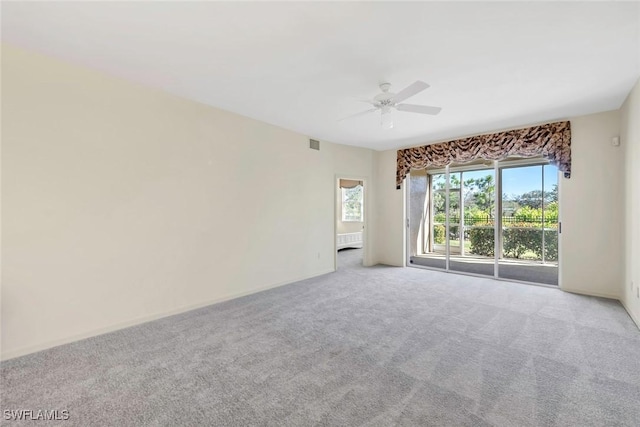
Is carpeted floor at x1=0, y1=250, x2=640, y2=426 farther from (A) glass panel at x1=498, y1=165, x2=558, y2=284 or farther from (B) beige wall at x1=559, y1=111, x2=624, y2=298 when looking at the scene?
(A) glass panel at x1=498, y1=165, x2=558, y2=284

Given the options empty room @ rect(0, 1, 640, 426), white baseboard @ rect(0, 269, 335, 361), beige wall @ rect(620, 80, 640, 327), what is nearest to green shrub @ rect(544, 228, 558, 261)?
empty room @ rect(0, 1, 640, 426)

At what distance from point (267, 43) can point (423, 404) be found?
3.01 metres

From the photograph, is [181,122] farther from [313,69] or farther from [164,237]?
[313,69]

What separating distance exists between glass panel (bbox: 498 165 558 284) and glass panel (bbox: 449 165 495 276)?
27cm

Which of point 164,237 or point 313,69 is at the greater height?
point 313,69

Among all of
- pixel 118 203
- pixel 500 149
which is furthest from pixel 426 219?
pixel 118 203

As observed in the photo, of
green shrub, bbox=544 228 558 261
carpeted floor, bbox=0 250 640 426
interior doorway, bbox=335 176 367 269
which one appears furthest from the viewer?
interior doorway, bbox=335 176 367 269

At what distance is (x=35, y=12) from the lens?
202 cm

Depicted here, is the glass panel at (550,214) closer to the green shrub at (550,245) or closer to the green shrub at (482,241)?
the green shrub at (550,245)

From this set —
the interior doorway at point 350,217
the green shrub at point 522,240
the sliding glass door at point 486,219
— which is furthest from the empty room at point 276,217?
the interior doorway at point 350,217

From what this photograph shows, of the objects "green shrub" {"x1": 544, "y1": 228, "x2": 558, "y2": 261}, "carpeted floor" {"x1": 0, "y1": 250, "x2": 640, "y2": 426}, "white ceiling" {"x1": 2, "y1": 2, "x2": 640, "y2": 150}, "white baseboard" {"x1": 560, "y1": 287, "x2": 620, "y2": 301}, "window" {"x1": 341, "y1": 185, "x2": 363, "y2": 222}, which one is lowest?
"carpeted floor" {"x1": 0, "y1": 250, "x2": 640, "y2": 426}

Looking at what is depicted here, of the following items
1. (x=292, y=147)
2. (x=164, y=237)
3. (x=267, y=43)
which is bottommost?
(x=164, y=237)

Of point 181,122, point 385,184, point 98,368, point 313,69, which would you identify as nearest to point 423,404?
point 98,368

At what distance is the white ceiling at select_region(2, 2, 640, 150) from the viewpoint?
1.99 m
